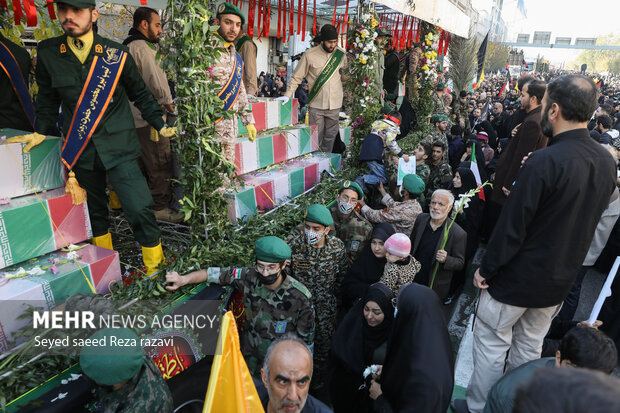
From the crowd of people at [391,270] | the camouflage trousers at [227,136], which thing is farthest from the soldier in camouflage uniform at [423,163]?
the camouflage trousers at [227,136]

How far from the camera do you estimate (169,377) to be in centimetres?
275

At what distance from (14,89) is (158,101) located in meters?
1.26

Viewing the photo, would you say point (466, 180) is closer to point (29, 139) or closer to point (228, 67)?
point (228, 67)

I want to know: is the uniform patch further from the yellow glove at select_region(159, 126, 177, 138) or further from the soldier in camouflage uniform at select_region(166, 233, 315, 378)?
the yellow glove at select_region(159, 126, 177, 138)

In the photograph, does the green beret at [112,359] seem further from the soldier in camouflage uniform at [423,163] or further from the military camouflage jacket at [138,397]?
the soldier in camouflage uniform at [423,163]

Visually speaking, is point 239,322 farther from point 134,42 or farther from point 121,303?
point 134,42

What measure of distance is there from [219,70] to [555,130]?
291 cm

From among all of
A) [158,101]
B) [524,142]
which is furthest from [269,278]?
[524,142]

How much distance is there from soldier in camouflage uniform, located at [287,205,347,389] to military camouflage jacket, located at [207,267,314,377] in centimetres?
61

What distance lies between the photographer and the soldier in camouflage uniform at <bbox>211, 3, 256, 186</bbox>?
372 cm

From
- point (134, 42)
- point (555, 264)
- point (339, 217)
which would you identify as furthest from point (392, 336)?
point (134, 42)

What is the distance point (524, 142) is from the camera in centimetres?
396

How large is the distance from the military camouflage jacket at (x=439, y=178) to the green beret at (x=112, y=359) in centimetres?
509

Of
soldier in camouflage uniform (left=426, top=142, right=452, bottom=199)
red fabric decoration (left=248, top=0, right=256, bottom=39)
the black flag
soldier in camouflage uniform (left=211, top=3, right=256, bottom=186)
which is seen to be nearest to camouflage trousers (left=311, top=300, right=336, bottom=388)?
soldier in camouflage uniform (left=211, top=3, right=256, bottom=186)
